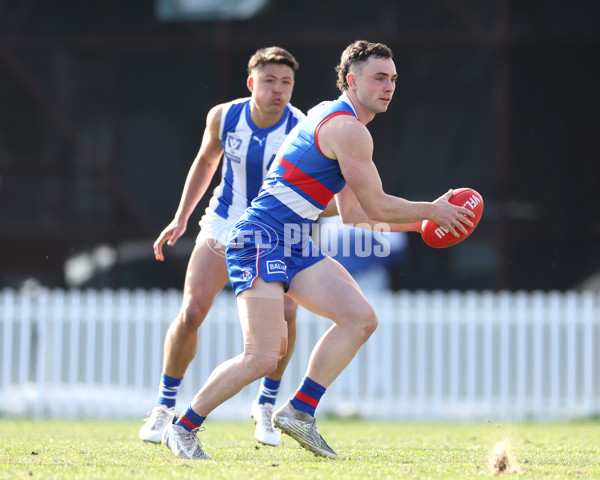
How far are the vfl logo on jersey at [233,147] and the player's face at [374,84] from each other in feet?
4.10

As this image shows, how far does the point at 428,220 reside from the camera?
5.13 metres

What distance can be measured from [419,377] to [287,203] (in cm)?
660

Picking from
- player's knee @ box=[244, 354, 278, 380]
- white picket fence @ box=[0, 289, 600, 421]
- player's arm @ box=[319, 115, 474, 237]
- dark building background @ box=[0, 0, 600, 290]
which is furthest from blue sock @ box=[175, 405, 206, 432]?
dark building background @ box=[0, 0, 600, 290]

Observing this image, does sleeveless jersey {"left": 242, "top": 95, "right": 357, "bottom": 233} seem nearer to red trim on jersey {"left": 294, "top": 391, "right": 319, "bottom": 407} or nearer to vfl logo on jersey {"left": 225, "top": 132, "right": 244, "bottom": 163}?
red trim on jersey {"left": 294, "top": 391, "right": 319, "bottom": 407}

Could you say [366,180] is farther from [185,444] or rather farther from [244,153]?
[185,444]

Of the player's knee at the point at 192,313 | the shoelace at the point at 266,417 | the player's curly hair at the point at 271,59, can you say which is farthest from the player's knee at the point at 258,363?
the player's curly hair at the point at 271,59

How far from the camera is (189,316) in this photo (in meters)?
5.95

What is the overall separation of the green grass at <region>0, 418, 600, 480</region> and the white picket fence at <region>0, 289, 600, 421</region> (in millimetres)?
4216

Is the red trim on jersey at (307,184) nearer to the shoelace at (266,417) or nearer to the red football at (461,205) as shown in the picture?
the red football at (461,205)

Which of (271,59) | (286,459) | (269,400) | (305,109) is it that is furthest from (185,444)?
(305,109)

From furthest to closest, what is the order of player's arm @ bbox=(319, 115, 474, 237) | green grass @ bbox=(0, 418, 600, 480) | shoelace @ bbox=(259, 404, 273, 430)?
shoelace @ bbox=(259, 404, 273, 430)
player's arm @ bbox=(319, 115, 474, 237)
green grass @ bbox=(0, 418, 600, 480)

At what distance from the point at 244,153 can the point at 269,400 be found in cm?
152

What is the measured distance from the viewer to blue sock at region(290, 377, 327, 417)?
5.03m

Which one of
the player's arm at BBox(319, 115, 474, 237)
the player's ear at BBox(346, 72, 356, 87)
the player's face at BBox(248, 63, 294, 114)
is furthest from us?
the player's face at BBox(248, 63, 294, 114)
